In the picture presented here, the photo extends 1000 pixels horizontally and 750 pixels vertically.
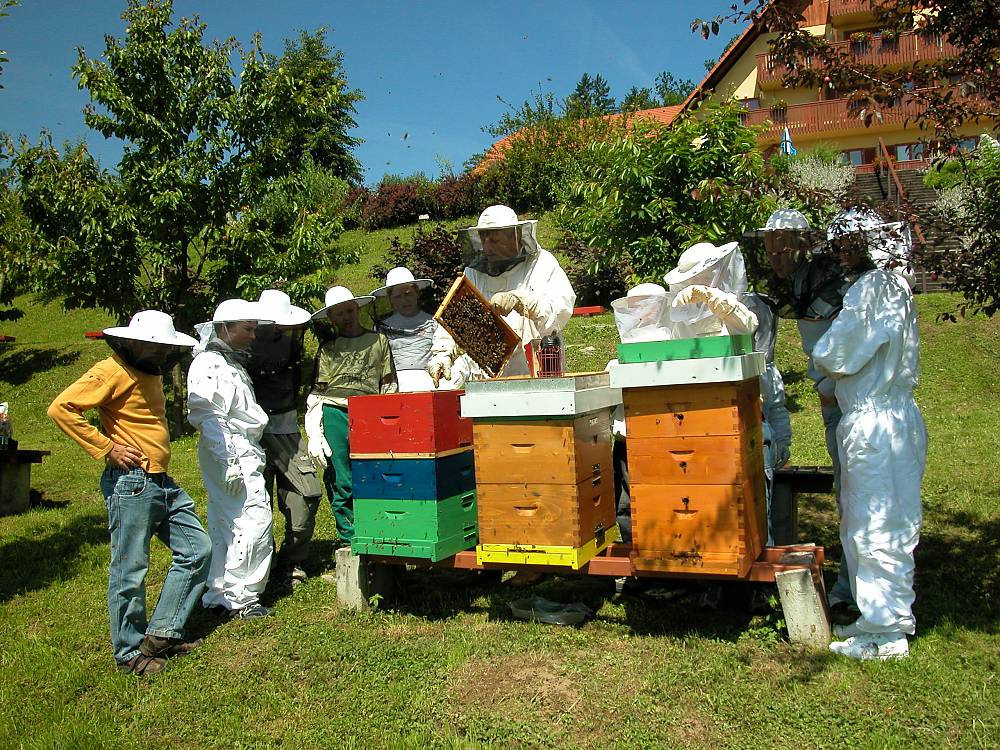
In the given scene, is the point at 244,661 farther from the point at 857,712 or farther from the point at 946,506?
the point at 946,506

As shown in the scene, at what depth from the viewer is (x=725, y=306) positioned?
4043 millimetres

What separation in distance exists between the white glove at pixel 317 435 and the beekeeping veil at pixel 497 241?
1573mm

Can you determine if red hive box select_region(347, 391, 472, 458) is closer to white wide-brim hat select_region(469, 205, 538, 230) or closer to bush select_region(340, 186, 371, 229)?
white wide-brim hat select_region(469, 205, 538, 230)

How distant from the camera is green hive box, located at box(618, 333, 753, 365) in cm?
370

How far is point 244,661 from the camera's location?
174 inches

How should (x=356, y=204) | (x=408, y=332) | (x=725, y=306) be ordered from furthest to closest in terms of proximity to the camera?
1. (x=356, y=204)
2. (x=408, y=332)
3. (x=725, y=306)

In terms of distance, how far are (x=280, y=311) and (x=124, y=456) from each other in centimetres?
150

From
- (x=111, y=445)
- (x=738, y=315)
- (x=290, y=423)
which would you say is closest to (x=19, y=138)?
(x=290, y=423)

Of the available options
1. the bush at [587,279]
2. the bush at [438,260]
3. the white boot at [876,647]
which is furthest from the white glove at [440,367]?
the bush at [587,279]

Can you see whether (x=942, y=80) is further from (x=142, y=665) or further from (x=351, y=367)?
(x=142, y=665)

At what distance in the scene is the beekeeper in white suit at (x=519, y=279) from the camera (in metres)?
4.87

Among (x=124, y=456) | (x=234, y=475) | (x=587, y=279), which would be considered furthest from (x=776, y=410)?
(x=587, y=279)

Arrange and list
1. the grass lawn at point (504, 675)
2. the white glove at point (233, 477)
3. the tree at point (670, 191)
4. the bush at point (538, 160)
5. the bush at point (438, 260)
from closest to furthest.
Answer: the grass lawn at point (504, 675)
the white glove at point (233, 477)
the tree at point (670, 191)
the bush at point (438, 260)
the bush at point (538, 160)

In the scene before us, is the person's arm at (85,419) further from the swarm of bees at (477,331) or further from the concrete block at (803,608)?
the concrete block at (803,608)
